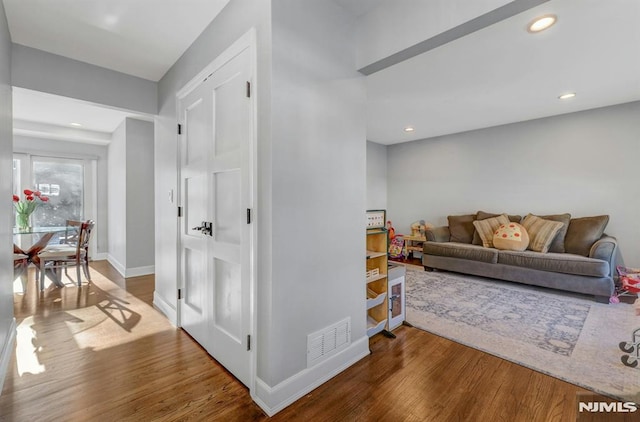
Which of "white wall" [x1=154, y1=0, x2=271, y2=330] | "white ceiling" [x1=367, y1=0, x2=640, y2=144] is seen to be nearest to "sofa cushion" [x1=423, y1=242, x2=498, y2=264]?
"white ceiling" [x1=367, y1=0, x2=640, y2=144]

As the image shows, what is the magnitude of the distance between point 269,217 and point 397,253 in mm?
4513

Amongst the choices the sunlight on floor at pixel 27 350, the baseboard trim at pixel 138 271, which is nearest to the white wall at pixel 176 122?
the sunlight on floor at pixel 27 350

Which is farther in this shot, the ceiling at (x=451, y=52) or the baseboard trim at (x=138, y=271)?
the baseboard trim at (x=138, y=271)

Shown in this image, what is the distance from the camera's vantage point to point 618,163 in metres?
3.68

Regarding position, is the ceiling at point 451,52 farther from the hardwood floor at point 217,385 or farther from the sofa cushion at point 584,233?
the hardwood floor at point 217,385

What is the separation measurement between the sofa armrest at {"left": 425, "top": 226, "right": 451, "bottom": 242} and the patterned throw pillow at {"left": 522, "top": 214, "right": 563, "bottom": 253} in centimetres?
122

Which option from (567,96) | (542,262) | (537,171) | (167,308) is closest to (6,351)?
(167,308)

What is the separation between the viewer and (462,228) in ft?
15.8

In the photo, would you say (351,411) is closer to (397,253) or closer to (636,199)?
(397,253)

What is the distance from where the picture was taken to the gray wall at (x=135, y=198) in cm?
432

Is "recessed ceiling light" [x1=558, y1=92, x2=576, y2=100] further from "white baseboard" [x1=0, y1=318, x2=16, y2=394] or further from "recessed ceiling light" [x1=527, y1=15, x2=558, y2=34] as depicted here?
"white baseboard" [x1=0, y1=318, x2=16, y2=394]

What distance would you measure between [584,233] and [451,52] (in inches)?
126

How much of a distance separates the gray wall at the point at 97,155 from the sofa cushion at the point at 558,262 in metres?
7.15

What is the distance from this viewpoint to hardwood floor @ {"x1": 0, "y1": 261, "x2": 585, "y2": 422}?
148 centimetres
